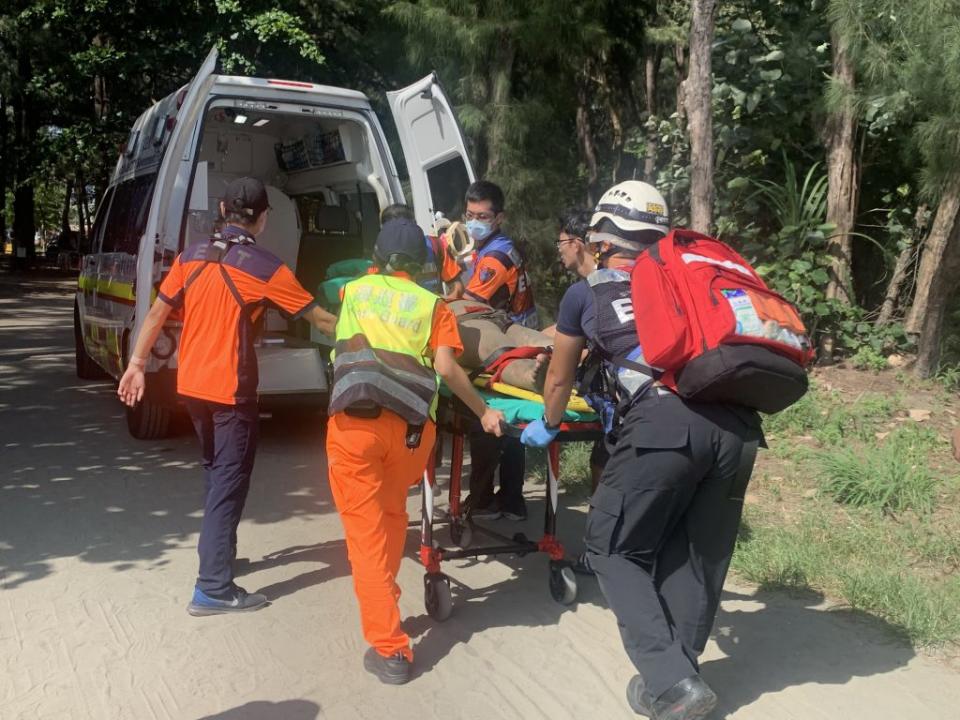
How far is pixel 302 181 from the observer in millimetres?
9383

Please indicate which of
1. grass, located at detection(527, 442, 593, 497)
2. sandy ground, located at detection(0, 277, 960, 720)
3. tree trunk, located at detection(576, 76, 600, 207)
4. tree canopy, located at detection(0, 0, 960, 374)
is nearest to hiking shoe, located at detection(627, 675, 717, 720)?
sandy ground, located at detection(0, 277, 960, 720)

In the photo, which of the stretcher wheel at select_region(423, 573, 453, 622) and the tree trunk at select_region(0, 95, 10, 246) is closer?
the stretcher wheel at select_region(423, 573, 453, 622)

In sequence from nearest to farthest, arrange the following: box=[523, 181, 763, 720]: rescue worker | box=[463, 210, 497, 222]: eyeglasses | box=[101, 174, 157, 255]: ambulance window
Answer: box=[523, 181, 763, 720]: rescue worker, box=[463, 210, 497, 222]: eyeglasses, box=[101, 174, 157, 255]: ambulance window

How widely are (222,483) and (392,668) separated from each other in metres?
1.18

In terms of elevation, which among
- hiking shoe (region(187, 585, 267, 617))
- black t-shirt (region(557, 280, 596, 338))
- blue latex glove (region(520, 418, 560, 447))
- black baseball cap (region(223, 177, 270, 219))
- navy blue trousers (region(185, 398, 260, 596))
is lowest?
hiking shoe (region(187, 585, 267, 617))

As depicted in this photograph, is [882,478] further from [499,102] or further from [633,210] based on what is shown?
[499,102]

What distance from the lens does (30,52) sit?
2119 centimetres

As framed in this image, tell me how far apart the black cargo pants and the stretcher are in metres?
0.69

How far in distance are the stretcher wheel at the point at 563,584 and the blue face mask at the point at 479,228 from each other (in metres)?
1.97

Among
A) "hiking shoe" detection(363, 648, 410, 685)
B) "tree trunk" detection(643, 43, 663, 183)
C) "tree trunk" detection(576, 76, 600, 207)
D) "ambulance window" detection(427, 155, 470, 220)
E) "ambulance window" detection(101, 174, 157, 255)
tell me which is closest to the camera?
"hiking shoe" detection(363, 648, 410, 685)

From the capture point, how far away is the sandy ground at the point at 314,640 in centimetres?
354

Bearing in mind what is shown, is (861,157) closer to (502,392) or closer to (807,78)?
(807,78)

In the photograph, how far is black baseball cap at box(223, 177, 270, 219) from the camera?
4.32 metres

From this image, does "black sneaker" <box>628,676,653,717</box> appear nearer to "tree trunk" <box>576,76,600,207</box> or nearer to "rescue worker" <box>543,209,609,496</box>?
"rescue worker" <box>543,209,609,496</box>
